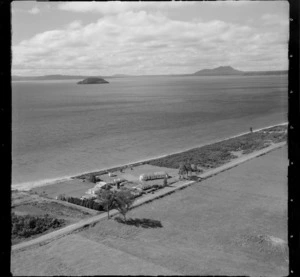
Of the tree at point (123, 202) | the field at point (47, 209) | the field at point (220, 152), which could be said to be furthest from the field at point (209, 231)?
the field at point (220, 152)

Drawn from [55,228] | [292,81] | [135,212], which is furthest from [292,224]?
[135,212]

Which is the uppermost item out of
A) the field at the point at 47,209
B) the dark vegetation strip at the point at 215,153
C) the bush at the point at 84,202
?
the dark vegetation strip at the point at 215,153

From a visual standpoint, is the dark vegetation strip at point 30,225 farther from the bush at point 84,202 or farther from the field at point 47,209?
the bush at point 84,202

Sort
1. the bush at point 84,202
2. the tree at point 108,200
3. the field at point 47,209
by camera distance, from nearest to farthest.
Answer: the tree at point 108,200, the field at point 47,209, the bush at point 84,202

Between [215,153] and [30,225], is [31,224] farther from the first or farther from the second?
[215,153]

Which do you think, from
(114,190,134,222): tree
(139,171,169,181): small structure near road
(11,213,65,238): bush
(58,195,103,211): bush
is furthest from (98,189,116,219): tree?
(139,171,169,181): small structure near road

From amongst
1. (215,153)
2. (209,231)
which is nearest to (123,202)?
(209,231)

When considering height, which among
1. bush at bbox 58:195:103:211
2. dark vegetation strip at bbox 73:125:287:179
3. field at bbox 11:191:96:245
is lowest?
field at bbox 11:191:96:245

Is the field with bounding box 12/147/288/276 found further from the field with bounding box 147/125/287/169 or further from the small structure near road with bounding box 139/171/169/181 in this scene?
the field with bounding box 147/125/287/169

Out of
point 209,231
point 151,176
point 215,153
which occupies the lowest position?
point 209,231
